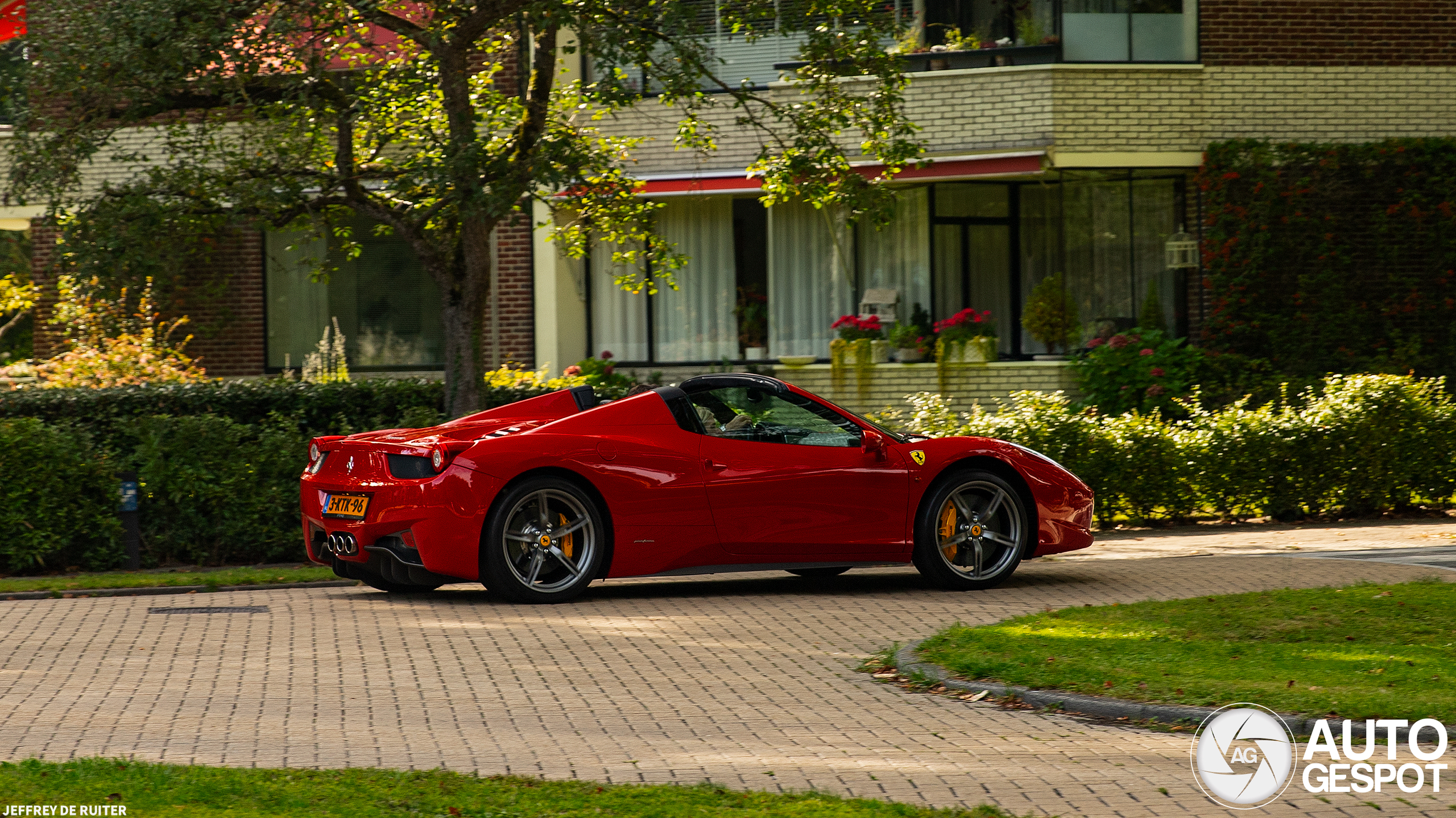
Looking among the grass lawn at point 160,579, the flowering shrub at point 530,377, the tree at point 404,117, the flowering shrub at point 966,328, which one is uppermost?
the tree at point 404,117

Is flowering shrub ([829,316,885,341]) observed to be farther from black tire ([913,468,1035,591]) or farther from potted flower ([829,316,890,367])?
black tire ([913,468,1035,591])

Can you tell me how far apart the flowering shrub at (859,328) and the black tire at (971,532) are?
29.1 feet

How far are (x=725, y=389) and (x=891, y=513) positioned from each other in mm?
1358

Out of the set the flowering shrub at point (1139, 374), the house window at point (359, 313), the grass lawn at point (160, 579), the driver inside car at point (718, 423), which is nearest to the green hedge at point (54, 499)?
the grass lawn at point (160, 579)

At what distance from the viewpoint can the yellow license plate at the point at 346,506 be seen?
934 centimetres

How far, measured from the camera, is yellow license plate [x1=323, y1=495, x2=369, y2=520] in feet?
30.6

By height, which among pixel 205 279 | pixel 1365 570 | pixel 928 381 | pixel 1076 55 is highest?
pixel 1076 55

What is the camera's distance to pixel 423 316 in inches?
848

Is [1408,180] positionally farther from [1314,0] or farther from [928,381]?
[928,381]

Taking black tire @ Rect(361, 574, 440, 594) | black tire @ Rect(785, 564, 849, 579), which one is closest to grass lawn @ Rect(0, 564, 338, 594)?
black tire @ Rect(361, 574, 440, 594)

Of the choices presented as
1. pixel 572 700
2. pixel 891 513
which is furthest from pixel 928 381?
pixel 572 700

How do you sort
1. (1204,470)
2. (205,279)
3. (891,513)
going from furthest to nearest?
(205,279), (1204,470), (891,513)

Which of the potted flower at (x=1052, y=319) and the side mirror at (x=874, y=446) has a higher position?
the potted flower at (x=1052, y=319)

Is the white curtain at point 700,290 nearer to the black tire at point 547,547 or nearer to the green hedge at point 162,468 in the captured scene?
the green hedge at point 162,468
